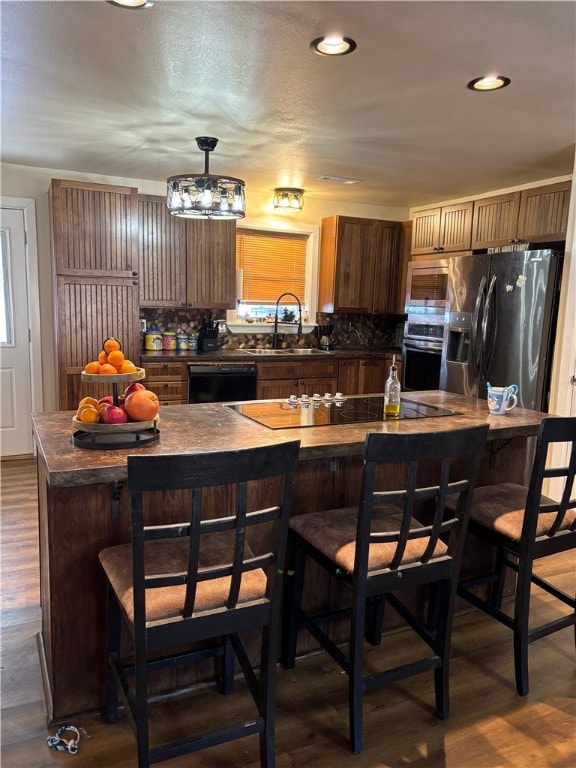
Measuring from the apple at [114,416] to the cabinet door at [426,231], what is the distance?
13.1ft

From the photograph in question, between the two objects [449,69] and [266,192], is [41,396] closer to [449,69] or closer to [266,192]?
[266,192]

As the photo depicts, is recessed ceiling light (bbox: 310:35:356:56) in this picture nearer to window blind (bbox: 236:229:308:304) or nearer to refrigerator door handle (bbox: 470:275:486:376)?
refrigerator door handle (bbox: 470:275:486:376)

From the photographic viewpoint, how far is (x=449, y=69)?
2.37 meters

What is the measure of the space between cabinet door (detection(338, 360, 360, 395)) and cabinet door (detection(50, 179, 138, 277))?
212 centimetres

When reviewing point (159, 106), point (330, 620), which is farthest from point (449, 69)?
point (330, 620)

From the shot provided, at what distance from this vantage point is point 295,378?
5.06 metres

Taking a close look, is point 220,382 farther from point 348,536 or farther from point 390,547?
point 390,547

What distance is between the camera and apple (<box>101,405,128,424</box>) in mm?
1827

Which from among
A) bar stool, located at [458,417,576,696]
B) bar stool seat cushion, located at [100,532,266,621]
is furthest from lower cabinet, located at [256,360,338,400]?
bar stool seat cushion, located at [100,532,266,621]

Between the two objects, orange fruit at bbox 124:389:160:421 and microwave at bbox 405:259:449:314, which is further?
microwave at bbox 405:259:449:314

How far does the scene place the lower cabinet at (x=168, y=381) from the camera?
456 cm

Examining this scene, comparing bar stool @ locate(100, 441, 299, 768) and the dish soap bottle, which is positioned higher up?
the dish soap bottle

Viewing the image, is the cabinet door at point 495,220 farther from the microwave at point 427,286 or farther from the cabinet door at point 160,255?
the cabinet door at point 160,255

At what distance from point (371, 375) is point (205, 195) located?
10.1ft
